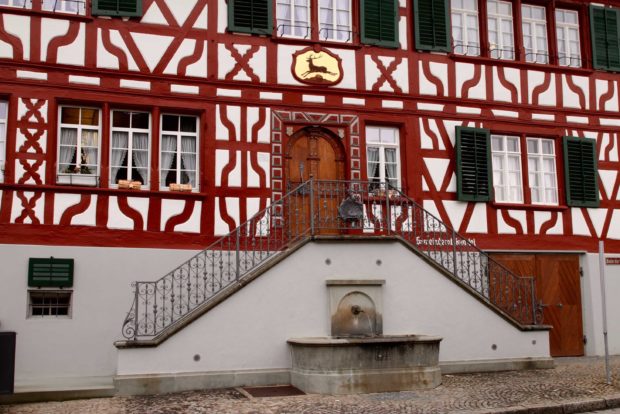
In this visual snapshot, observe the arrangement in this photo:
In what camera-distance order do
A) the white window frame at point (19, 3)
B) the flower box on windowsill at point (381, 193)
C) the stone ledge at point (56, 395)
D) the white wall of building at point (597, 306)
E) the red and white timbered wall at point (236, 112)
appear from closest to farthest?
1. the stone ledge at point (56, 395)
2. the red and white timbered wall at point (236, 112)
3. the white window frame at point (19, 3)
4. the flower box on windowsill at point (381, 193)
5. the white wall of building at point (597, 306)

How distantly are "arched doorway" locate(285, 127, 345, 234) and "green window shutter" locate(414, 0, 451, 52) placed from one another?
2689 mm

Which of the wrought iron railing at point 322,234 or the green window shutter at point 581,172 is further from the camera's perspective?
the green window shutter at point 581,172

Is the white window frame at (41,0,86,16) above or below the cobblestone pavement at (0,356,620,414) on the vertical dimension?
above

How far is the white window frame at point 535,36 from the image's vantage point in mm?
16078

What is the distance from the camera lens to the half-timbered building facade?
1212 cm

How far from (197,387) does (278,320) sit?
157 centimetres

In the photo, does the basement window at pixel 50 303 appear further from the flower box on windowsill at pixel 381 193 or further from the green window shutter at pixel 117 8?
the flower box on windowsill at pixel 381 193

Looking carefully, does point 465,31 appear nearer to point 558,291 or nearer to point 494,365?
point 558,291

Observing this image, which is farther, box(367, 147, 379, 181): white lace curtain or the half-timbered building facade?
box(367, 147, 379, 181): white lace curtain

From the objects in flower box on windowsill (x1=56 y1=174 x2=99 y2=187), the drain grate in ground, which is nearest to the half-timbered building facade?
flower box on windowsill (x1=56 y1=174 x2=99 y2=187)

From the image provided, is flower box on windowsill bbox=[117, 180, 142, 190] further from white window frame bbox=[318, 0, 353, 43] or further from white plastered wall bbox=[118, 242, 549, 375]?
white window frame bbox=[318, 0, 353, 43]

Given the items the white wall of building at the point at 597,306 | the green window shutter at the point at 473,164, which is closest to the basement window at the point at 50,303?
the green window shutter at the point at 473,164

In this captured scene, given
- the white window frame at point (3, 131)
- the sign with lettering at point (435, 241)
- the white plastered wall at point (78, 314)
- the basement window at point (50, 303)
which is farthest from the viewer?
the sign with lettering at point (435, 241)

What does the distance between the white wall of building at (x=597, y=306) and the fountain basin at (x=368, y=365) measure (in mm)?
5662
